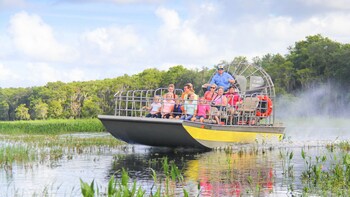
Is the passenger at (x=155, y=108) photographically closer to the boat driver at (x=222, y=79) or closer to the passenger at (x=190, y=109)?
the passenger at (x=190, y=109)

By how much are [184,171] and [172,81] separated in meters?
61.1

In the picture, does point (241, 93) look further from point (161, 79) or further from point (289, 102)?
point (161, 79)

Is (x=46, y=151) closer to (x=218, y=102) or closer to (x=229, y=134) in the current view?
(x=218, y=102)

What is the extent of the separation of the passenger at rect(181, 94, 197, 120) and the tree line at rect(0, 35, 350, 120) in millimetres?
26124

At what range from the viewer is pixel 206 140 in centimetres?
2202

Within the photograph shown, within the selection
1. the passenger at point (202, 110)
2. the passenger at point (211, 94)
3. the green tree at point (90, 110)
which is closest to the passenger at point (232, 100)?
the passenger at point (211, 94)

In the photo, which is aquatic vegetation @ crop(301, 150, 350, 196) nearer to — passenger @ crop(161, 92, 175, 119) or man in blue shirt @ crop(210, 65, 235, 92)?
passenger @ crop(161, 92, 175, 119)

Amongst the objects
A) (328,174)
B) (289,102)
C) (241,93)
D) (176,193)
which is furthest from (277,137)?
(289,102)

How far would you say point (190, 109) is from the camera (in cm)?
2188

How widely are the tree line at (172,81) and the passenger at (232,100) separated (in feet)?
81.6

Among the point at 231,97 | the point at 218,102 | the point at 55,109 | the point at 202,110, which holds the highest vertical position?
the point at 55,109

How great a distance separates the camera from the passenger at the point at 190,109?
850 inches

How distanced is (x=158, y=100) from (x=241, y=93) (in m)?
3.28

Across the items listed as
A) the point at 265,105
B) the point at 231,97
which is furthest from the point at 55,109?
the point at 231,97
